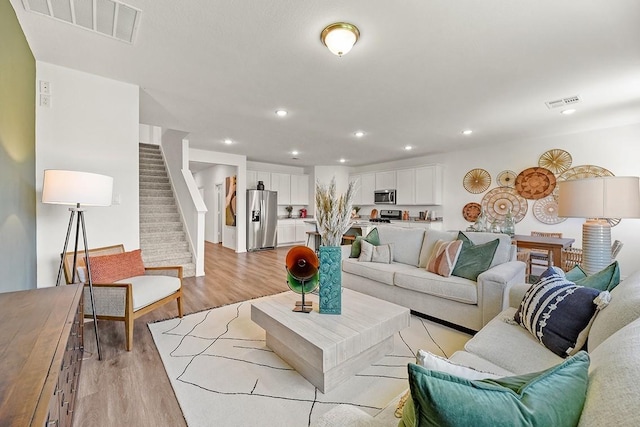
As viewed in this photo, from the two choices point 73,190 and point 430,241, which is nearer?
point 73,190

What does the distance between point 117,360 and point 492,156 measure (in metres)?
6.56

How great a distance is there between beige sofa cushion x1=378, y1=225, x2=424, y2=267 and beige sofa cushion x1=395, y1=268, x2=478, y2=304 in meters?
0.38

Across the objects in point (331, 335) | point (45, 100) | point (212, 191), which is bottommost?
point (331, 335)

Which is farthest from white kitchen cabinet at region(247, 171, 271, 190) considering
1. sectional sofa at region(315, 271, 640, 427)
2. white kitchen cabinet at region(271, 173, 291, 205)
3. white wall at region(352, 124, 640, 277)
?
sectional sofa at region(315, 271, 640, 427)

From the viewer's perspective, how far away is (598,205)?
2.19 m

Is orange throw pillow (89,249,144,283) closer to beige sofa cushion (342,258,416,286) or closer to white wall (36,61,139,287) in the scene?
white wall (36,61,139,287)

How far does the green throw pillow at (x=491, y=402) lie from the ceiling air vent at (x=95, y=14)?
2603 mm

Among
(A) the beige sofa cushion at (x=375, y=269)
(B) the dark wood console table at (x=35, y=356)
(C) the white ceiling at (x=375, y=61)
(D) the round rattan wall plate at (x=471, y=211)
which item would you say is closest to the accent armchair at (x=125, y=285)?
(B) the dark wood console table at (x=35, y=356)

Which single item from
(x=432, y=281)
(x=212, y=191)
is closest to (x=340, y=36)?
(x=432, y=281)

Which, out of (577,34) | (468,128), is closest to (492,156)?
(468,128)

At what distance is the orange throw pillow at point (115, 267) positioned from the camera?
7.99 feet

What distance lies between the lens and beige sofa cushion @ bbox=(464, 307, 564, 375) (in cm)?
131

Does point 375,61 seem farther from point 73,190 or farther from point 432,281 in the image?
point 73,190

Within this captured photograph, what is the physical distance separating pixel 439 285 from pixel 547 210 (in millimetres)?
3770
